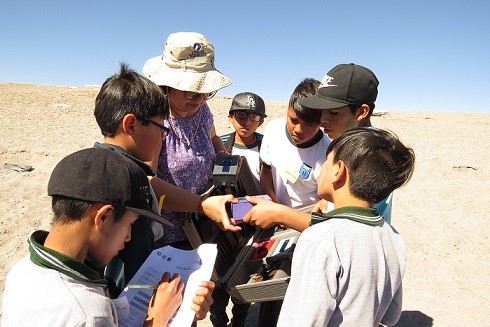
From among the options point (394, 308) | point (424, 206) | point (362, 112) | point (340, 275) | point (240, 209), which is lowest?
point (424, 206)

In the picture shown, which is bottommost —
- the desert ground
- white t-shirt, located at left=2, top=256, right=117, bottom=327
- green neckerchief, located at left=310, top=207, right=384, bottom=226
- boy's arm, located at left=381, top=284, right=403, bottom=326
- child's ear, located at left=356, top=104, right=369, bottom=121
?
the desert ground

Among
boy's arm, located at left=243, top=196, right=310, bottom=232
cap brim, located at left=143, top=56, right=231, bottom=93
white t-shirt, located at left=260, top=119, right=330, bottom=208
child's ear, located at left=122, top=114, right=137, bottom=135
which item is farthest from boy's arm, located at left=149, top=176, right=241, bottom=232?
white t-shirt, located at left=260, top=119, right=330, bottom=208

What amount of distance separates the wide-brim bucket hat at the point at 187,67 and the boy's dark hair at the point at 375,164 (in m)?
0.90

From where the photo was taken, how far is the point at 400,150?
5.17ft

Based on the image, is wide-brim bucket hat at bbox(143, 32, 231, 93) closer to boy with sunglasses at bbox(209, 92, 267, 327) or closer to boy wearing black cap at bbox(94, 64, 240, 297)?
boy wearing black cap at bbox(94, 64, 240, 297)

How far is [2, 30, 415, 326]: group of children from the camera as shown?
3.87 ft

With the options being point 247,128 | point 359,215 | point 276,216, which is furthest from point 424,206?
point 359,215

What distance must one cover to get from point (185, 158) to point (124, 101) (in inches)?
22.8

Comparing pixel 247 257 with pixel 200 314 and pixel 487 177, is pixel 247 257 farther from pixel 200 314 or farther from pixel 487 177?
pixel 487 177

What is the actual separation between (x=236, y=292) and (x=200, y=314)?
0.60 metres

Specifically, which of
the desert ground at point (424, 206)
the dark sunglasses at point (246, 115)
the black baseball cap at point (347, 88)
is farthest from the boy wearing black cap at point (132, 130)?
the desert ground at point (424, 206)

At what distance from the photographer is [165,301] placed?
146 cm

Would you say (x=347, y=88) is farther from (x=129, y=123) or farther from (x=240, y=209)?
(x=129, y=123)

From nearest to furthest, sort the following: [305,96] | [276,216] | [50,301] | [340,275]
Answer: [50,301] < [340,275] < [276,216] < [305,96]
